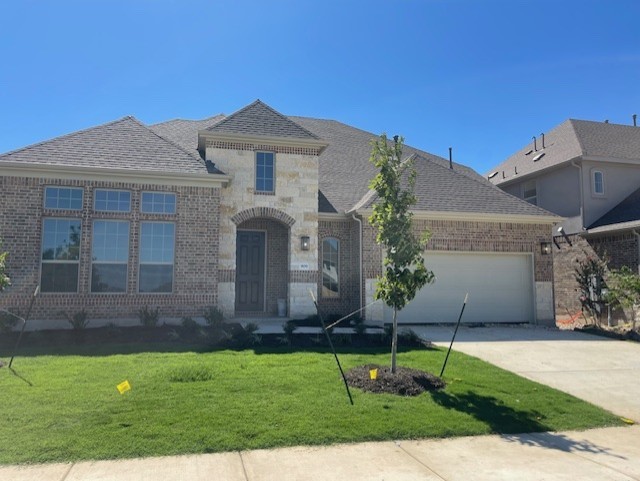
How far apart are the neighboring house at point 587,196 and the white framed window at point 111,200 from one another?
1460 centimetres

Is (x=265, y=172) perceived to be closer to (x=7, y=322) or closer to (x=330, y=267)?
(x=330, y=267)

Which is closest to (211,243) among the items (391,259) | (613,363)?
(391,259)

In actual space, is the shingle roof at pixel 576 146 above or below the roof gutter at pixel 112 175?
above

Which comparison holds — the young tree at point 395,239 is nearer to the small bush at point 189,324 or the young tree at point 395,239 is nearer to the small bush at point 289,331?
the small bush at point 289,331

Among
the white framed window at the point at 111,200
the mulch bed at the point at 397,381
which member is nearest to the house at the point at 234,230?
the white framed window at the point at 111,200

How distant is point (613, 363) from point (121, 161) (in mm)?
12546

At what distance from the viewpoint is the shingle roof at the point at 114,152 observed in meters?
12.4

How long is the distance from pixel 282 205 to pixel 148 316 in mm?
4822

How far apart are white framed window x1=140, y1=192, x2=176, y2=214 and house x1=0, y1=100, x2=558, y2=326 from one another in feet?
0.12

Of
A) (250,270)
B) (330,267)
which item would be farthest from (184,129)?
(330,267)

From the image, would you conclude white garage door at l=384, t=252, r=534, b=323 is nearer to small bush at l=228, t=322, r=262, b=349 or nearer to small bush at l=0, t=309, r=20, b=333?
small bush at l=228, t=322, r=262, b=349

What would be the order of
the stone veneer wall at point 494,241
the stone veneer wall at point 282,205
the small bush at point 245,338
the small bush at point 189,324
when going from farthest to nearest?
the stone veneer wall at point 494,241, the stone veneer wall at point 282,205, the small bush at point 189,324, the small bush at point 245,338

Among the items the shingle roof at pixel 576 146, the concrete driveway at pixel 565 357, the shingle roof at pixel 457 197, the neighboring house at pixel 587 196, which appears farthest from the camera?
the shingle roof at pixel 576 146

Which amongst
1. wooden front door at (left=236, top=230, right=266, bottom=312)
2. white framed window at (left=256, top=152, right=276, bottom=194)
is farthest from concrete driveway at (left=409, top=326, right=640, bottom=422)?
white framed window at (left=256, top=152, right=276, bottom=194)
